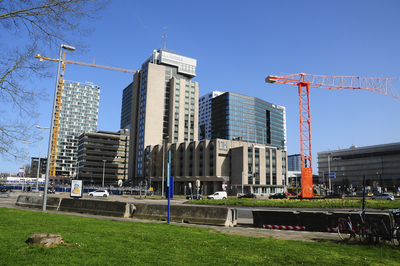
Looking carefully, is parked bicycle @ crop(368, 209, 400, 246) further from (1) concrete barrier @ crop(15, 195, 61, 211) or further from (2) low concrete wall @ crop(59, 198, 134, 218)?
(1) concrete barrier @ crop(15, 195, 61, 211)

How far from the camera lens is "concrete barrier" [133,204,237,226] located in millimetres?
16047

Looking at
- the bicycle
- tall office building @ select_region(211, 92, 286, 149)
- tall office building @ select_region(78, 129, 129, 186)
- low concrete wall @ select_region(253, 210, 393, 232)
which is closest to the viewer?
the bicycle

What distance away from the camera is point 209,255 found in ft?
25.0

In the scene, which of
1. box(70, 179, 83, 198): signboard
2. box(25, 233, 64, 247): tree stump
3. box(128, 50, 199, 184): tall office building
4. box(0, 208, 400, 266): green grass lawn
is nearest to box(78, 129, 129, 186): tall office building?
box(128, 50, 199, 184): tall office building

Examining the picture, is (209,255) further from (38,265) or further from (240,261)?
(38,265)

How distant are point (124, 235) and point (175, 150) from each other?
93393 millimetres

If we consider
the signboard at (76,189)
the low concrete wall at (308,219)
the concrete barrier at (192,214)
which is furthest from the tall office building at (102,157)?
the low concrete wall at (308,219)

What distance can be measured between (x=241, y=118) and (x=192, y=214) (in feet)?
507

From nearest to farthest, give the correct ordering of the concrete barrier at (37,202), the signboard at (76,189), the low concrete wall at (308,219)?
the low concrete wall at (308,219), the concrete barrier at (37,202), the signboard at (76,189)

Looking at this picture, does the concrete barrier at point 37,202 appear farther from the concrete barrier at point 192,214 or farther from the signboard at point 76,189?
the concrete barrier at point 192,214

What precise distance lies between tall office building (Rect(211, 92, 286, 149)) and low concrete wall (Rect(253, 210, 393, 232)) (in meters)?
142

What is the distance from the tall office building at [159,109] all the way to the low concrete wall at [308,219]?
103 meters

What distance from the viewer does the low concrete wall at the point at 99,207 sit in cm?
1954

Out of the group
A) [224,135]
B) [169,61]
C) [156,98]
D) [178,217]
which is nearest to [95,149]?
[156,98]
